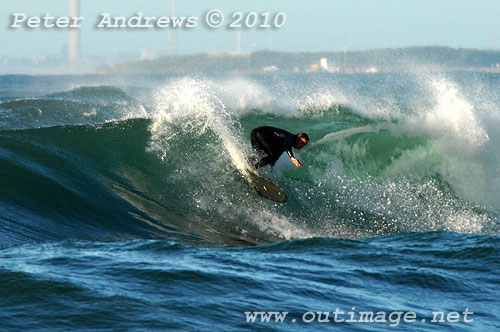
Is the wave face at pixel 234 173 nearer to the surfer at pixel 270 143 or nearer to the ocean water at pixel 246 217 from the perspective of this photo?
the ocean water at pixel 246 217

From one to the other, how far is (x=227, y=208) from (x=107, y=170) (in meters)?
2.68

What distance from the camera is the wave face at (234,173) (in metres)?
9.81

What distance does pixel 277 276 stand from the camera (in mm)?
6695

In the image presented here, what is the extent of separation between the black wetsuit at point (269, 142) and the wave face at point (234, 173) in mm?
654

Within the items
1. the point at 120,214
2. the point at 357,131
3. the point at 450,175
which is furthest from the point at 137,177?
the point at 450,175

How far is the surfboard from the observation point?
10.4 metres

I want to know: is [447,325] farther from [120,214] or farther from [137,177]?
[137,177]

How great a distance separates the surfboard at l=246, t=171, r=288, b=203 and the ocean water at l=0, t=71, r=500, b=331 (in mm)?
210

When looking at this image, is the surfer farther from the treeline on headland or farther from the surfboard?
the treeline on headland

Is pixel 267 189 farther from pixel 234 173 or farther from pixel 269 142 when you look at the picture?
pixel 234 173

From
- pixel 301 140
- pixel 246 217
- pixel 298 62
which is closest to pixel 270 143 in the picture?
pixel 301 140

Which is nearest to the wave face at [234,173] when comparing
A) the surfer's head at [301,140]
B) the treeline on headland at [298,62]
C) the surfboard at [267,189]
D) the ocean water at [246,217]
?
the ocean water at [246,217]

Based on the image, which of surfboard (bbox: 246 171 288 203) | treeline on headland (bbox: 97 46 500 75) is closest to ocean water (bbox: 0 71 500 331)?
surfboard (bbox: 246 171 288 203)

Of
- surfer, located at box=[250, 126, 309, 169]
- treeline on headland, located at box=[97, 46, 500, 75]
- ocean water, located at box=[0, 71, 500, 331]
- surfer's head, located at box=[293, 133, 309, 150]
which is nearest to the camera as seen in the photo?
ocean water, located at box=[0, 71, 500, 331]
